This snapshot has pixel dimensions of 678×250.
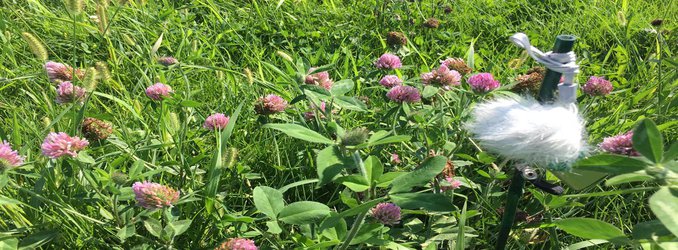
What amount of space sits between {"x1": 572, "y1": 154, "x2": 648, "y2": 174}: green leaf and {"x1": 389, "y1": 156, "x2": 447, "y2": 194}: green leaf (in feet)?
0.60

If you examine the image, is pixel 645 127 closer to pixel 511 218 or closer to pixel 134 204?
pixel 511 218

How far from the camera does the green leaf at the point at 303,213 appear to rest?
2.86ft

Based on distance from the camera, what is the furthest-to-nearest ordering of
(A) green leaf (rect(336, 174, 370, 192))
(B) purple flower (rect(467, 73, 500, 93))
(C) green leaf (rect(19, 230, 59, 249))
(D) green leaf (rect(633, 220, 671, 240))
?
1. (B) purple flower (rect(467, 73, 500, 93))
2. (C) green leaf (rect(19, 230, 59, 249))
3. (A) green leaf (rect(336, 174, 370, 192))
4. (D) green leaf (rect(633, 220, 671, 240))

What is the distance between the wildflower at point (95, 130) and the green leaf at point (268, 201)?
410mm

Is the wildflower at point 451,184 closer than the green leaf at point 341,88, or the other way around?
the wildflower at point 451,184

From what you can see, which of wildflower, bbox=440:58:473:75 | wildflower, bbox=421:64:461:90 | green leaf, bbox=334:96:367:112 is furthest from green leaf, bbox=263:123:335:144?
wildflower, bbox=440:58:473:75

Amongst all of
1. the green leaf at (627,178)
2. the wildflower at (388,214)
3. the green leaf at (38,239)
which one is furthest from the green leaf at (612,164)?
the green leaf at (38,239)

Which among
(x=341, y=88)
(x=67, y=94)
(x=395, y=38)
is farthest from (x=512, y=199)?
(x=395, y=38)

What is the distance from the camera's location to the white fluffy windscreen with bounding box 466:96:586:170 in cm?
73

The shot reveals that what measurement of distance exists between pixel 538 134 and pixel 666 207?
0.56 ft

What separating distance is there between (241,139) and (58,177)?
0.46 m

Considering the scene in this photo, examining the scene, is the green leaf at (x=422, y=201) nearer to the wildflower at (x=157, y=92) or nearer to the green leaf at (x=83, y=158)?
the green leaf at (x=83, y=158)

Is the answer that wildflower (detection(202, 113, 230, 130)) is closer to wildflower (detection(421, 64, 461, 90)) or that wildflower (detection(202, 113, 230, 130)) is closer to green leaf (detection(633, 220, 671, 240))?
wildflower (detection(421, 64, 461, 90))

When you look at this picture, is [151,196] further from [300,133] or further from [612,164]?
[612,164]
